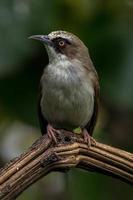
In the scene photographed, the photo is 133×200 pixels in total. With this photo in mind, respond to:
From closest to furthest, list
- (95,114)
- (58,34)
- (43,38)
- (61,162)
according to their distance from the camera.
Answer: (61,162) → (43,38) → (58,34) → (95,114)

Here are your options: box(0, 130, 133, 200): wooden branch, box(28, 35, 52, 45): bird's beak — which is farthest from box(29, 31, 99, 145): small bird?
box(0, 130, 133, 200): wooden branch

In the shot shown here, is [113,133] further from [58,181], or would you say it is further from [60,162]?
[60,162]

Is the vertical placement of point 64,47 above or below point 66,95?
above

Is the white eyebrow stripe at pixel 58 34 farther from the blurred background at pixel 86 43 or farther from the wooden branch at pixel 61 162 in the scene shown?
the wooden branch at pixel 61 162

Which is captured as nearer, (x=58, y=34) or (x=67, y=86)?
(x=67, y=86)

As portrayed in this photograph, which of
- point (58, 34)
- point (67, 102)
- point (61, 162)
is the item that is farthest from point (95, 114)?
point (61, 162)

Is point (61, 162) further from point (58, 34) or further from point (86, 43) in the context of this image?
point (58, 34)

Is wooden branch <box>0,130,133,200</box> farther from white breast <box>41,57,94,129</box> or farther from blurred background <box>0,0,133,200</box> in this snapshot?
white breast <box>41,57,94,129</box>

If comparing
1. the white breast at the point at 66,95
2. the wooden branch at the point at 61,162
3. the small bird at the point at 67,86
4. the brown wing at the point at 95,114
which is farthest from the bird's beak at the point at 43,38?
the wooden branch at the point at 61,162
